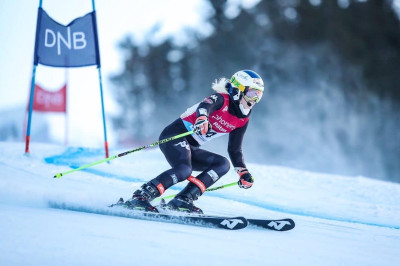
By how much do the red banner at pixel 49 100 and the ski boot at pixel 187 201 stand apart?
926 cm

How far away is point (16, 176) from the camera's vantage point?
485 centimetres

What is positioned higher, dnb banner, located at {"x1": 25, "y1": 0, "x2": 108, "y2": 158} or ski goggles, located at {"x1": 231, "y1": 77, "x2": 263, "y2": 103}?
dnb banner, located at {"x1": 25, "y1": 0, "x2": 108, "y2": 158}

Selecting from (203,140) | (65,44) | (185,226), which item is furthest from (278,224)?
(65,44)

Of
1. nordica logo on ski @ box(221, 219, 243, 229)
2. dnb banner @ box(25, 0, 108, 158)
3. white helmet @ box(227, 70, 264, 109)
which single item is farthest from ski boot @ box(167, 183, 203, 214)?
dnb banner @ box(25, 0, 108, 158)

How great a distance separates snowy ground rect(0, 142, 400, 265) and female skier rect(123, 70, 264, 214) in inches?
15.8

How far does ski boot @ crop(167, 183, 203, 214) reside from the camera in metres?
3.71

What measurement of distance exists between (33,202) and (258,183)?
3.35 m

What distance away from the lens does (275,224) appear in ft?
12.1

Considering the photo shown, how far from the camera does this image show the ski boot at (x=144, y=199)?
3.49 metres

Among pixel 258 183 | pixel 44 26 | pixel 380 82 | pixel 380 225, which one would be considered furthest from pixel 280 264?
pixel 380 82

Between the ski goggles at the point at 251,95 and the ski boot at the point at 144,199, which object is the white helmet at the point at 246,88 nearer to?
the ski goggles at the point at 251,95

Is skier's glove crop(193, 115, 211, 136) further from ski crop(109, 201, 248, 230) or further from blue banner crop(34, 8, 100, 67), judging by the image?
blue banner crop(34, 8, 100, 67)

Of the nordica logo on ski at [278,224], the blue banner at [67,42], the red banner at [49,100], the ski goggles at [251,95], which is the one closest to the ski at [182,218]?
the nordica logo on ski at [278,224]

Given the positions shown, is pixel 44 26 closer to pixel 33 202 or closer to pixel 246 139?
pixel 33 202
